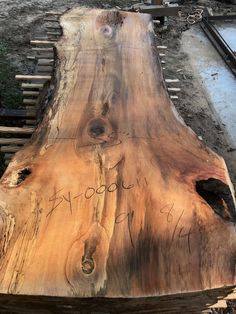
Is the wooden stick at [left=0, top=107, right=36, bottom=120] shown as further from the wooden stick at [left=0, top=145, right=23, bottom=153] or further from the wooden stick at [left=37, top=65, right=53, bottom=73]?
the wooden stick at [left=0, top=145, right=23, bottom=153]

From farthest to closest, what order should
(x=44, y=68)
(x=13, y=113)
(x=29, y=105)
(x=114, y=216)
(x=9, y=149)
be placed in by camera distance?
(x=44, y=68) < (x=13, y=113) < (x=29, y=105) < (x=9, y=149) < (x=114, y=216)

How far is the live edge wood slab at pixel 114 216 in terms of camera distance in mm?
1596

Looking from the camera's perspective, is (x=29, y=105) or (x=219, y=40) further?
(x=219, y=40)

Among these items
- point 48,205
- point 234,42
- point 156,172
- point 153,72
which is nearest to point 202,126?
point 153,72

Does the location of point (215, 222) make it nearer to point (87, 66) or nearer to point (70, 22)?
point (87, 66)

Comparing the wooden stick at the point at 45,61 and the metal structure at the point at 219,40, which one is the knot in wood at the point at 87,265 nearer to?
the wooden stick at the point at 45,61

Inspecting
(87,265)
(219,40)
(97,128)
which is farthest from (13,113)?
(219,40)

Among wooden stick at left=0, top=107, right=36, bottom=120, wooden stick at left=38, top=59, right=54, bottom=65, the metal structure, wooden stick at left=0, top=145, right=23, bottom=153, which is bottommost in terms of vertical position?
the metal structure

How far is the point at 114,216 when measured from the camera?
1.78 m

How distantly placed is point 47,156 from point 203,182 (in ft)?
2.23

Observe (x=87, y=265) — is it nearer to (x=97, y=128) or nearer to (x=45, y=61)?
(x=97, y=128)

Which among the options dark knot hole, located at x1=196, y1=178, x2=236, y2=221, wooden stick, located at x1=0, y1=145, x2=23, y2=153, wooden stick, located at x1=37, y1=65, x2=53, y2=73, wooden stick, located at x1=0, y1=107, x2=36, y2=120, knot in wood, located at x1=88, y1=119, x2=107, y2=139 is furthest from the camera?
wooden stick, located at x1=37, y1=65, x2=53, y2=73

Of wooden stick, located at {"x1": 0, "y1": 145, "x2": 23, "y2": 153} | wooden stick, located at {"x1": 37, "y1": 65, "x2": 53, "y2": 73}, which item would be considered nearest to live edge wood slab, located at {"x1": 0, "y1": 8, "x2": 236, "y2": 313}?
Answer: wooden stick, located at {"x1": 0, "y1": 145, "x2": 23, "y2": 153}

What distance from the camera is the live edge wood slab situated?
62.8 inches
